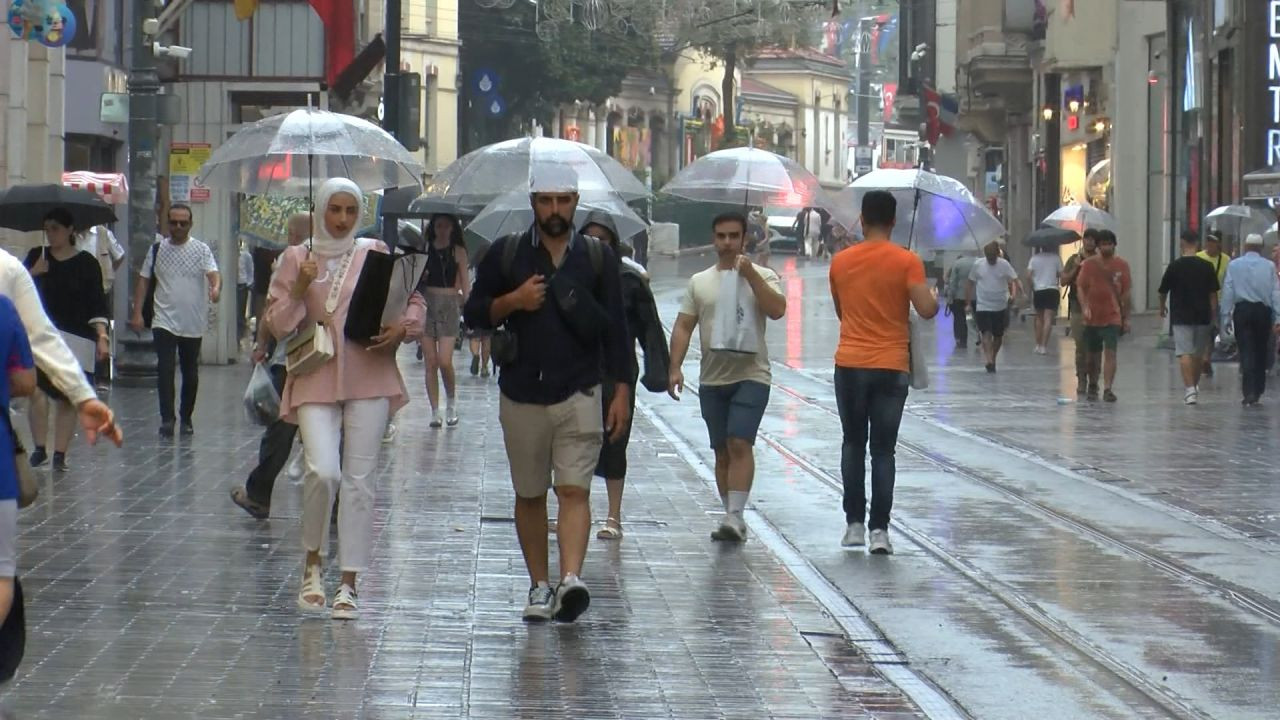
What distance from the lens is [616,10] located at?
2798 inches

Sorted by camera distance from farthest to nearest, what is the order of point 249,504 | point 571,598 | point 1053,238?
point 1053,238
point 249,504
point 571,598

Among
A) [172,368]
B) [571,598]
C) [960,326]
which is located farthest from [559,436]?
[960,326]

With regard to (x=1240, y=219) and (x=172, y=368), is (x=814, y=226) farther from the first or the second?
(x=172, y=368)

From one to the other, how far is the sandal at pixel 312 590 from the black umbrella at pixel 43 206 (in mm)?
7616

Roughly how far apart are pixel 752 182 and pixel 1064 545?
10.9 feet

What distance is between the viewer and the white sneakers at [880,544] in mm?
11352

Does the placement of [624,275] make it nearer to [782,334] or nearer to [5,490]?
[5,490]

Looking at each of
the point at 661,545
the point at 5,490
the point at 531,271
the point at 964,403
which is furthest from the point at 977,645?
the point at 964,403

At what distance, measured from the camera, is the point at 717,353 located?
11.8 m

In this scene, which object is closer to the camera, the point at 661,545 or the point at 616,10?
the point at 661,545

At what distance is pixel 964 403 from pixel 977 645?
13505 millimetres

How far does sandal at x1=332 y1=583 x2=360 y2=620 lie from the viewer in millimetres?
8953

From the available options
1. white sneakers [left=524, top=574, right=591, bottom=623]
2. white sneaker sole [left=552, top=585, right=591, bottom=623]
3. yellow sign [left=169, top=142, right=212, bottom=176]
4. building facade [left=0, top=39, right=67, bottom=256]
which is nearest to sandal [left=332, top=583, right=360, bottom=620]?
white sneakers [left=524, top=574, right=591, bottom=623]

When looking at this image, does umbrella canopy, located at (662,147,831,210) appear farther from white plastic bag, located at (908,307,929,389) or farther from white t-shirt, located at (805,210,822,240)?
white t-shirt, located at (805,210,822,240)
